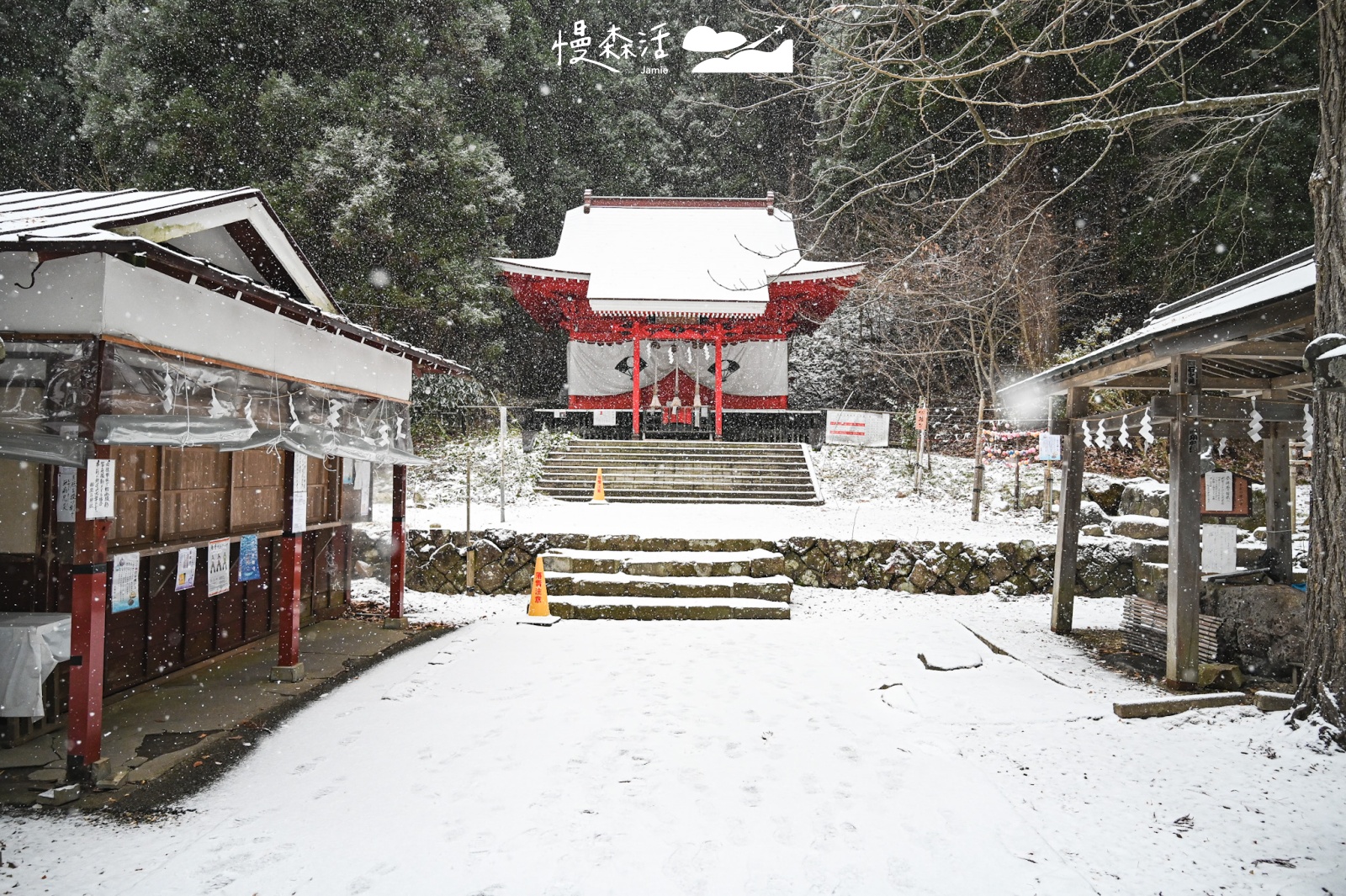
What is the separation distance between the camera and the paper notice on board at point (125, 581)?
431cm

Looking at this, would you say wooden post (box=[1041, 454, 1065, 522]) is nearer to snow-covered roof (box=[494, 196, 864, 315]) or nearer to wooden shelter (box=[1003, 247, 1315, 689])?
wooden shelter (box=[1003, 247, 1315, 689])

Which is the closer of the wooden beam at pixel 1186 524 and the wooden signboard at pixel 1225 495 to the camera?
the wooden beam at pixel 1186 524

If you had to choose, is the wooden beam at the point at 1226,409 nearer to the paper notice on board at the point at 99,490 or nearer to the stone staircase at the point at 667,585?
the stone staircase at the point at 667,585

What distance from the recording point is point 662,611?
770cm

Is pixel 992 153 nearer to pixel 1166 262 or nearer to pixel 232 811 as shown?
pixel 1166 262

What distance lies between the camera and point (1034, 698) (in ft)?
16.3

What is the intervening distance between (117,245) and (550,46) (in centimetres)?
2524

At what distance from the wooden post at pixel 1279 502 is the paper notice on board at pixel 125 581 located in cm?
847

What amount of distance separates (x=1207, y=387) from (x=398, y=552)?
8124 millimetres

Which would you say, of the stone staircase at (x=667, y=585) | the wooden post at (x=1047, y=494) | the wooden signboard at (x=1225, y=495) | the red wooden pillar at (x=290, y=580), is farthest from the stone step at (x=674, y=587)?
the wooden post at (x=1047, y=494)

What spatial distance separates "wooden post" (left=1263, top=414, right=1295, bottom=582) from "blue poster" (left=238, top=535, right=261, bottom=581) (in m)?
8.46

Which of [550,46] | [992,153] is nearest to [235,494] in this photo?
[992,153]

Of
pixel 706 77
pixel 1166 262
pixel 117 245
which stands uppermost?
pixel 706 77

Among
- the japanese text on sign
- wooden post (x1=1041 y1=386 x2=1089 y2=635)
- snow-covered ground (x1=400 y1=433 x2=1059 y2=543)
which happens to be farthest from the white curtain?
wooden post (x1=1041 y1=386 x2=1089 y2=635)
